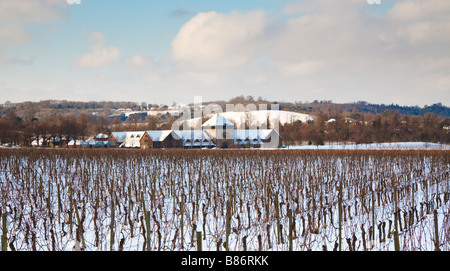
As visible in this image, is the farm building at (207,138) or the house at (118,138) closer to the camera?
the farm building at (207,138)

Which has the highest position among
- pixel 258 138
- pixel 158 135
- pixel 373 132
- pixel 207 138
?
pixel 373 132

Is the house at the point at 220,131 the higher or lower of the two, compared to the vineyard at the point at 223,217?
higher

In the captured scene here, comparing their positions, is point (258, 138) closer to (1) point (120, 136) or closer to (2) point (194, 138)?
(2) point (194, 138)

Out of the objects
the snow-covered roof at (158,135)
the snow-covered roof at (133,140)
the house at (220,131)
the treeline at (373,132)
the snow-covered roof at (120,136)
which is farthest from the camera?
the snow-covered roof at (120,136)

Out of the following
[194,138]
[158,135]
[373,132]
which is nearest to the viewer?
[158,135]

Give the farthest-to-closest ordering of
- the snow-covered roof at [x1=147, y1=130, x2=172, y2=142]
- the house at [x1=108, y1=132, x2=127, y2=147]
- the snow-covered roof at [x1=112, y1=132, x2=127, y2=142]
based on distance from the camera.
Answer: the snow-covered roof at [x1=112, y1=132, x2=127, y2=142]
the house at [x1=108, y1=132, x2=127, y2=147]
the snow-covered roof at [x1=147, y1=130, x2=172, y2=142]

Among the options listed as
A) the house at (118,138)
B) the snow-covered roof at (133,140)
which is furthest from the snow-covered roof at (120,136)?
the snow-covered roof at (133,140)

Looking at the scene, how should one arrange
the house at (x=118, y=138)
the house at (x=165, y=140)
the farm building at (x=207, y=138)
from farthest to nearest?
the house at (x=118, y=138), the farm building at (x=207, y=138), the house at (x=165, y=140)

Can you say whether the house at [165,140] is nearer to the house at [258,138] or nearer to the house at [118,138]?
the house at [258,138]

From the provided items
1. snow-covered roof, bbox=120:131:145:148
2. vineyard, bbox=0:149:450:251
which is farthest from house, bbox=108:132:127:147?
vineyard, bbox=0:149:450:251

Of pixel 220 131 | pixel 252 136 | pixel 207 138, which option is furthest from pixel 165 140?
pixel 252 136

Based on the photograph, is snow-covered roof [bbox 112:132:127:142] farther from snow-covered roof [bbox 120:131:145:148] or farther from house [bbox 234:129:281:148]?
house [bbox 234:129:281:148]

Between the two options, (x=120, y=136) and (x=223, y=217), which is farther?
(x=120, y=136)
